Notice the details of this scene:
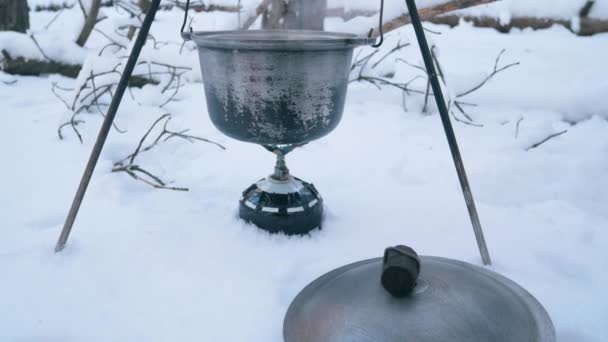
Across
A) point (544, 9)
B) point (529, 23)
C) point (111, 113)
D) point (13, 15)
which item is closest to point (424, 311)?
point (111, 113)

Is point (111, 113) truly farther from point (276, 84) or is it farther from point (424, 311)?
point (424, 311)

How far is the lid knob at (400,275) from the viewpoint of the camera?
1191 millimetres

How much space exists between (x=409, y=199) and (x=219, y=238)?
0.93 metres

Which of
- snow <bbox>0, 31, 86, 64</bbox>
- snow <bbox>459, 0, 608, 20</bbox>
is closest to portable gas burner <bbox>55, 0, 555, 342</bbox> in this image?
snow <bbox>0, 31, 86, 64</bbox>

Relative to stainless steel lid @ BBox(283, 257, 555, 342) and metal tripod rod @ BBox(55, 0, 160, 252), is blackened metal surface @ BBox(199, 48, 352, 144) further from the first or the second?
stainless steel lid @ BBox(283, 257, 555, 342)

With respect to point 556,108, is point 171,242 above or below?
below

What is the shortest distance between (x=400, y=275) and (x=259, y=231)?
83cm

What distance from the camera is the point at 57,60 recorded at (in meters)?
4.15

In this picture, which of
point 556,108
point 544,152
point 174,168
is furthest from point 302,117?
point 556,108

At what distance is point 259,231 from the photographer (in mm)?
1887

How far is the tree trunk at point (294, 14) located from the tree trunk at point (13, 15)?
104 inches

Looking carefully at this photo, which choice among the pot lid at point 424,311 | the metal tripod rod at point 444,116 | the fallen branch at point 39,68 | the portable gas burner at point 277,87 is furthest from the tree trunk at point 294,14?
the pot lid at point 424,311

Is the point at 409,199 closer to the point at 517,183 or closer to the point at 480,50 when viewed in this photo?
the point at 517,183

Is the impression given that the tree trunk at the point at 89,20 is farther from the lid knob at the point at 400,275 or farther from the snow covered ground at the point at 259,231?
the lid knob at the point at 400,275
